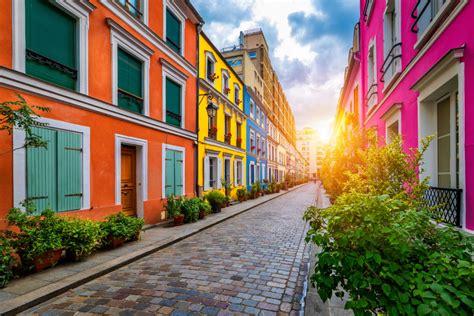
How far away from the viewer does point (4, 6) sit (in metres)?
5.00

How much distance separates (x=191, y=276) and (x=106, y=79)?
6.04 m

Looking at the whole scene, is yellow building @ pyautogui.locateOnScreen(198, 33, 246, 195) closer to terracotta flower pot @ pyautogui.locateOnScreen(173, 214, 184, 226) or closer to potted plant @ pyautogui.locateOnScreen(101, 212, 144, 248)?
terracotta flower pot @ pyautogui.locateOnScreen(173, 214, 184, 226)

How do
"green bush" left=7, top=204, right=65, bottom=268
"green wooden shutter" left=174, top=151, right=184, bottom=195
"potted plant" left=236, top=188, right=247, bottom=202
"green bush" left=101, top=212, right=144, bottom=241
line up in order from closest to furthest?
1. "green bush" left=7, top=204, right=65, bottom=268
2. "green bush" left=101, top=212, right=144, bottom=241
3. "green wooden shutter" left=174, top=151, right=184, bottom=195
4. "potted plant" left=236, top=188, right=247, bottom=202

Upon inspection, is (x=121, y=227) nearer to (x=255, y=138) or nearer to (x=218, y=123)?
(x=218, y=123)

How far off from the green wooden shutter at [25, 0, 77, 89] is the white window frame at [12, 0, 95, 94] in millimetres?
121

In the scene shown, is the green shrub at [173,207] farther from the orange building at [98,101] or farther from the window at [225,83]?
the window at [225,83]

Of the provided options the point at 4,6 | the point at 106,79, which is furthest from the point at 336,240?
the point at 106,79

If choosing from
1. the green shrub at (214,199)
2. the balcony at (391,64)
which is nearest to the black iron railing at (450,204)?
the balcony at (391,64)

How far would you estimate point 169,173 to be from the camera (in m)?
10.5

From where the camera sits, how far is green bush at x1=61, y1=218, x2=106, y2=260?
5023 millimetres

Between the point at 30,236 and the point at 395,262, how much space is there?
5555 millimetres

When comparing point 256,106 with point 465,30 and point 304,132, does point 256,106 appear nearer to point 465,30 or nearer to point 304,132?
point 465,30

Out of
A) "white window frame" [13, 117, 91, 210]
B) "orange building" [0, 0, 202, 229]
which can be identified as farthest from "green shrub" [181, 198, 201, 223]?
"white window frame" [13, 117, 91, 210]

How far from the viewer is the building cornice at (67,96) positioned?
5070 millimetres
